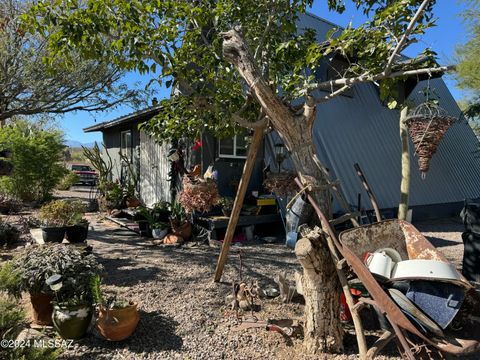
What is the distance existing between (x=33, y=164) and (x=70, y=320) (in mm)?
11472

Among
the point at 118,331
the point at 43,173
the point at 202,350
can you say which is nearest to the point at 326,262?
the point at 202,350

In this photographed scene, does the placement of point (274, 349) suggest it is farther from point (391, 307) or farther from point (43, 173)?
point (43, 173)

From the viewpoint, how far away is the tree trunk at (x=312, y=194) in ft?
10.3

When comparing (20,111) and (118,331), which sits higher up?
(20,111)

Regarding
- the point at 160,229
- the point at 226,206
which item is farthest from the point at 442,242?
the point at 160,229

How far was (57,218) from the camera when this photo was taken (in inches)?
236

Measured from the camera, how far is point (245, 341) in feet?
11.4

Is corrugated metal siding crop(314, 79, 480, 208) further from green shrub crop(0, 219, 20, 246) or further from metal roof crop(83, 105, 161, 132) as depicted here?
green shrub crop(0, 219, 20, 246)

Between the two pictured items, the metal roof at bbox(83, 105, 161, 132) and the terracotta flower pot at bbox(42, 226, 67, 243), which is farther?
the metal roof at bbox(83, 105, 161, 132)

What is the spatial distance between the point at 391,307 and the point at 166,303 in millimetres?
2828

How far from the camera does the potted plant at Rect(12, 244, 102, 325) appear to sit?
353 cm

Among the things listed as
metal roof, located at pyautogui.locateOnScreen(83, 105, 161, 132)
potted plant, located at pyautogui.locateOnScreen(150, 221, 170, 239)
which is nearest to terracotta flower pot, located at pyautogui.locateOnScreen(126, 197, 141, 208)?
metal roof, located at pyautogui.locateOnScreen(83, 105, 161, 132)

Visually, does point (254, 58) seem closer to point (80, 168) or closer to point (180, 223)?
point (180, 223)

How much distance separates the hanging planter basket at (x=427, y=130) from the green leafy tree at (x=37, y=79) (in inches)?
396
